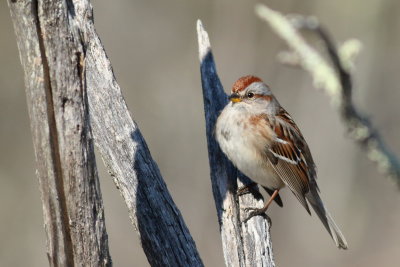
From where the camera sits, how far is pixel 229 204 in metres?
3.55

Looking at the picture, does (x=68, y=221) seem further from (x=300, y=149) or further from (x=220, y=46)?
(x=220, y=46)

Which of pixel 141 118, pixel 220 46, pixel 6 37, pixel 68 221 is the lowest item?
pixel 68 221

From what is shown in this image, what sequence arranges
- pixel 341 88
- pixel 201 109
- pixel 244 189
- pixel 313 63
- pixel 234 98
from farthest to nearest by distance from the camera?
pixel 201 109 → pixel 234 98 → pixel 244 189 → pixel 313 63 → pixel 341 88

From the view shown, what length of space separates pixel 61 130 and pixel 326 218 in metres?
2.36

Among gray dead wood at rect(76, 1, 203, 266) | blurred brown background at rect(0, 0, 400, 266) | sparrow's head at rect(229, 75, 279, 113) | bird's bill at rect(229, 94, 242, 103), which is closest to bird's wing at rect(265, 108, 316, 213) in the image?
sparrow's head at rect(229, 75, 279, 113)

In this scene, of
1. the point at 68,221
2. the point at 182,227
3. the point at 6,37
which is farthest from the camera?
the point at 6,37

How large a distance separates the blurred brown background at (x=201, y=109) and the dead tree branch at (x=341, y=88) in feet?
19.3

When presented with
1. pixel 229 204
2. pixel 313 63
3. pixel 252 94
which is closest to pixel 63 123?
pixel 313 63

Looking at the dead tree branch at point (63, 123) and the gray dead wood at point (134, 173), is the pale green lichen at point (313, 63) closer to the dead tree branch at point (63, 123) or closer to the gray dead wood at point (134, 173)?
the dead tree branch at point (63, 123)

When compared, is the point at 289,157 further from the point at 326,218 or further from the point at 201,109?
the point at 201,109

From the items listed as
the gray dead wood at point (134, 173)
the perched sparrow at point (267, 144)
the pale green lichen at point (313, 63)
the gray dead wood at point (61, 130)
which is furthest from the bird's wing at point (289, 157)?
the pale green lichen at point (313, 63)

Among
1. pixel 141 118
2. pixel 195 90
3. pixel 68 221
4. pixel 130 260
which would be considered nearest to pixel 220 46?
pixel 195 90

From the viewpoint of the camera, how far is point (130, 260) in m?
7.09

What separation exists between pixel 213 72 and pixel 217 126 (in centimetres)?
34
